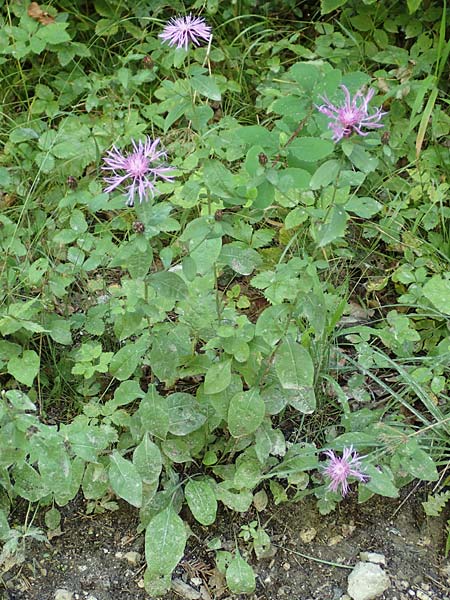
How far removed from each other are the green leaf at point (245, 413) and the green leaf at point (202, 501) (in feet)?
0.57

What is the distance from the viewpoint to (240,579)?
148 cm

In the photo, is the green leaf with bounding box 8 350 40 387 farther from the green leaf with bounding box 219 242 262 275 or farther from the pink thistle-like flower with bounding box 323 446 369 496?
the pink thistle-like flower with bounding box 323 446 369 496

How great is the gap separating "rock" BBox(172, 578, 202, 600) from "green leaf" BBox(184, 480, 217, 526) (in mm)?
147

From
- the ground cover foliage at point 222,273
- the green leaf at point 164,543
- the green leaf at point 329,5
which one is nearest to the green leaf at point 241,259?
the ground cover foliage at point 222,273

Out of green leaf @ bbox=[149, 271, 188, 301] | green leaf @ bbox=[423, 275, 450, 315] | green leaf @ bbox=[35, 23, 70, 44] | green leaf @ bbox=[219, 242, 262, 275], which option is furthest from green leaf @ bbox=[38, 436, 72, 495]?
green leaf @ bbox=[35, 23, 70, 44]

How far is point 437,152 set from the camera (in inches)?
85.1

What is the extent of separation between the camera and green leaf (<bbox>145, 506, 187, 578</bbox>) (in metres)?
1.44

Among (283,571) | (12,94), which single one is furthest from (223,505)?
(12,94)

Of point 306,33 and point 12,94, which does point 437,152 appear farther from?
point 12,94

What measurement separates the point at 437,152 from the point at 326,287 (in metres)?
0.63

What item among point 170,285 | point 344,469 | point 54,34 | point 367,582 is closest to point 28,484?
point 170,285

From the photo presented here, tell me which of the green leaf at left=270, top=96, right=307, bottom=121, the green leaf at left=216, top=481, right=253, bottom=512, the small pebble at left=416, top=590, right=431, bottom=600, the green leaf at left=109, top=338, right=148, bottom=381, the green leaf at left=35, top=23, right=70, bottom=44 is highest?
the green leaf at left=270, top=96, right=307, bottom=121

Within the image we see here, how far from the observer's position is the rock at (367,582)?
1508 mm

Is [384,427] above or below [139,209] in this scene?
below
